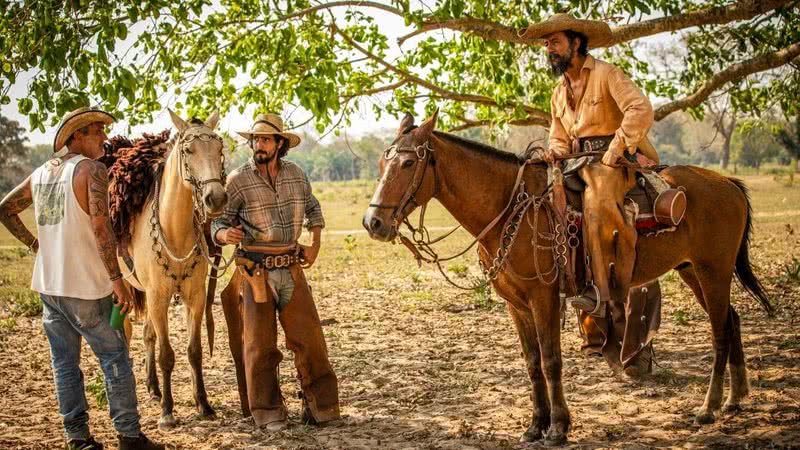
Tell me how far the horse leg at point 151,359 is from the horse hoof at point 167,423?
879 mm

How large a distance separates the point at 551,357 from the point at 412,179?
1.63 meters

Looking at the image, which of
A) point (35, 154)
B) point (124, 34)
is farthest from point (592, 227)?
point (35, 154)

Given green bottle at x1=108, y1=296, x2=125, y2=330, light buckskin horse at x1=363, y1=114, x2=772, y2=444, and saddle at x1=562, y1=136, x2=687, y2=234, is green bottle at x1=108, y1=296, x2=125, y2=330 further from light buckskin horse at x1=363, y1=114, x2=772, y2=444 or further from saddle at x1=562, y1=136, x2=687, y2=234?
saddle at x1=562, y1=136, x2=687, y2=234

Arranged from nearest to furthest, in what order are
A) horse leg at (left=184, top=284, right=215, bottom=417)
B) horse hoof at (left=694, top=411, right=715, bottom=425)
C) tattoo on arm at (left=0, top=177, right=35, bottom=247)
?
1. tattoo on arm at (left=0, top=177, right=35, bottom=247)
2. horse hoof at (left=694, top=411, right=715, bottom=425)
3. horse leg at (left=184, top=284, right=215, bottom=417)

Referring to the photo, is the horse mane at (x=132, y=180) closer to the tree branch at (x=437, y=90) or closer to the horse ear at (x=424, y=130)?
the horse ear at (x=424, y=130)

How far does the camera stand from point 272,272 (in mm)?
5770

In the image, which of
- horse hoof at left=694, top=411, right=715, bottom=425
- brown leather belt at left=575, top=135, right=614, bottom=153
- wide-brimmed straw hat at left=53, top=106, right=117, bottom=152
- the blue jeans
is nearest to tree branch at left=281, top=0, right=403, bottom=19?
brown leather belt at left=575, top=135, right=614, bottom=153

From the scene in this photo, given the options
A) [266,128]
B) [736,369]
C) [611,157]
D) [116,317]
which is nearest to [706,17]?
[611,157]

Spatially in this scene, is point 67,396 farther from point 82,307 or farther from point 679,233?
point 679,233

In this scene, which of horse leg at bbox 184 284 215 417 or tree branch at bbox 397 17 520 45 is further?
tree branch at bbox 397 17 520 45

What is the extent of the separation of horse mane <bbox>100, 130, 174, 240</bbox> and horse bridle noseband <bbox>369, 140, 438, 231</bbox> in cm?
235

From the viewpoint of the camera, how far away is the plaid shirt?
5.72 meters

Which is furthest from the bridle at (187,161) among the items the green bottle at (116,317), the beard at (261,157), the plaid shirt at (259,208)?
the green bottle at (116,317)

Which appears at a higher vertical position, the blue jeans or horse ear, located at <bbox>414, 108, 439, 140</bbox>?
horse ear, located at <bbox>414, 108, 439, 140</bbox>
